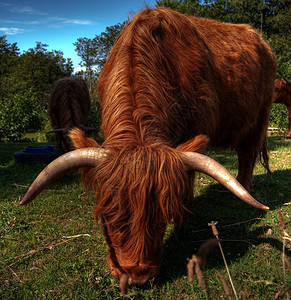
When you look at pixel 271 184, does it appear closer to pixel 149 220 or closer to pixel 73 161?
pixel 149 220

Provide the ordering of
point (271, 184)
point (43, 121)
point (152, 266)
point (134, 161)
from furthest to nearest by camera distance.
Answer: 1. point (43, 121)
2. point (271, 184)
3. point (152, 266)
4. point (134, 161)

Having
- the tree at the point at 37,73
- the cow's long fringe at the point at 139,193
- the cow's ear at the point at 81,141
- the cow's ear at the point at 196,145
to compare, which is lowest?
the cow's long fringe at the point at 139,193

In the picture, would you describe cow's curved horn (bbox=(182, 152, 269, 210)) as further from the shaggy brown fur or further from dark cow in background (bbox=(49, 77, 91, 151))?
dark cow in background (bbox=(49, 77, 91, 151))

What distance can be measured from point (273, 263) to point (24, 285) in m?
2.40

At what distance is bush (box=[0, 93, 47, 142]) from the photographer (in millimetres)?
14930

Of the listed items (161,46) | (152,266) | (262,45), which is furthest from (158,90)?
(262,45)

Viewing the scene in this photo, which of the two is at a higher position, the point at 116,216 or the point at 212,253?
the point at 116,216

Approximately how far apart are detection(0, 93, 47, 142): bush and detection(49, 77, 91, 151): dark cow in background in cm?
661

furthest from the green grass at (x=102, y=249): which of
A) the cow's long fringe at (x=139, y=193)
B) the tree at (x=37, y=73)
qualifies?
the tree at (x=37, y=73)

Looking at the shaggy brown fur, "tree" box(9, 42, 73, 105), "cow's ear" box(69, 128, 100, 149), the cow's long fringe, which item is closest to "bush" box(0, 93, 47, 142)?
"tree" box(9, 42, 73, 105)

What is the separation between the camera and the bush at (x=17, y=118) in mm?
14930

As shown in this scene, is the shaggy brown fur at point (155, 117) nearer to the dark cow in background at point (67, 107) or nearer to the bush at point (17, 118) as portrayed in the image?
the dark cow in background at point (67, 107)

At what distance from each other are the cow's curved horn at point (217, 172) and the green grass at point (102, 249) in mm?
506

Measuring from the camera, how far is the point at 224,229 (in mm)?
3750
